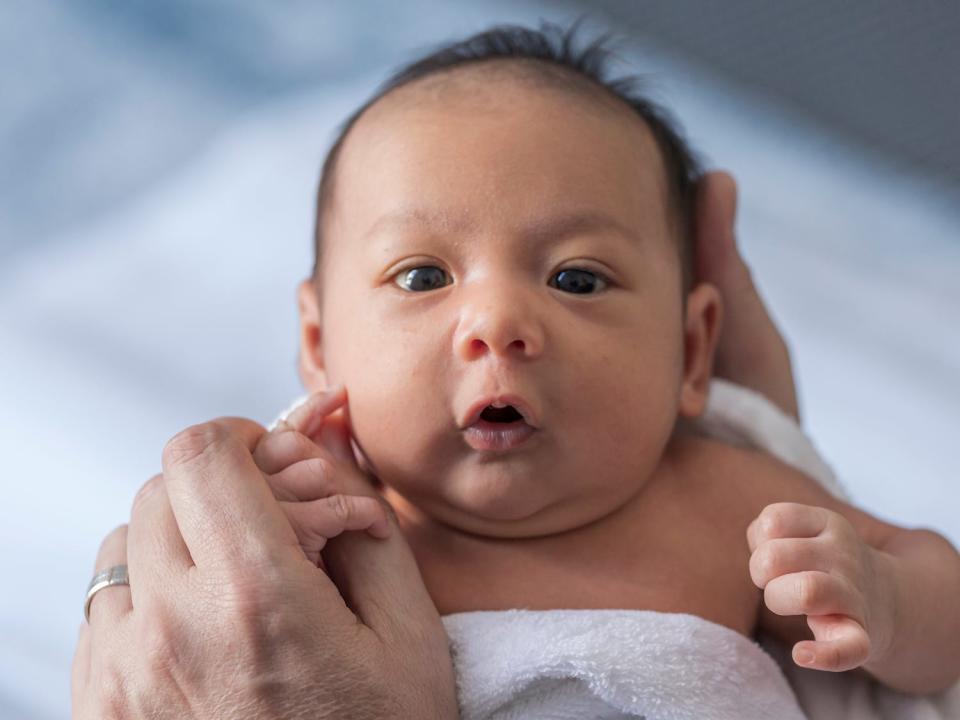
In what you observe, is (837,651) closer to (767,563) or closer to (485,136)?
(767,563)

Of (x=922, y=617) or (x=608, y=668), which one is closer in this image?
(x=608, y=668)

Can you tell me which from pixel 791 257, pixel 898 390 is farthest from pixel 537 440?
pixel 791 257

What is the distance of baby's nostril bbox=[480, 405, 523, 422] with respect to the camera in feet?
3.91

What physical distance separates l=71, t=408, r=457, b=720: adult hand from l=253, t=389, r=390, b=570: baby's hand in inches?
1.6

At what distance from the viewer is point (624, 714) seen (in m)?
1.16

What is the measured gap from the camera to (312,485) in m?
1.14

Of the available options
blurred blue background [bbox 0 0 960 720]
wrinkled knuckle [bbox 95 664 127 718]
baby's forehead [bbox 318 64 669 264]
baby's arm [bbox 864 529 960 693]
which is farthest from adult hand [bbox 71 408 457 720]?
blurred blue background [bbox 0 0 960 720]

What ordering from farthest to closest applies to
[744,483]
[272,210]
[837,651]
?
[272,210] < [744,483] < [837,651]

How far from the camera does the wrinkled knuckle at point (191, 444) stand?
1.09 metres

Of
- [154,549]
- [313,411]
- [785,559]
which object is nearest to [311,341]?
[313,411]

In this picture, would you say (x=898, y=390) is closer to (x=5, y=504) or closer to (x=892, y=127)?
(x=892, y=127)

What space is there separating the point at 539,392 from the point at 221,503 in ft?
1.07

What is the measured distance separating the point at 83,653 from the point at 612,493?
56cm

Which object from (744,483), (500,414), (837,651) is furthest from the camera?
(744,483)
